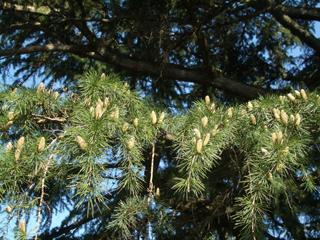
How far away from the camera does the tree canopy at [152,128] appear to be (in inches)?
75.7

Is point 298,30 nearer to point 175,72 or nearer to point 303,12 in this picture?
point 303,12

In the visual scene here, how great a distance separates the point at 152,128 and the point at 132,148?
22 centimetres

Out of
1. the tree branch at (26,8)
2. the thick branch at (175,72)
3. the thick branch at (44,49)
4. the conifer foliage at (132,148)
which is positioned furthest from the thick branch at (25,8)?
the conifer foliage at (132,148)

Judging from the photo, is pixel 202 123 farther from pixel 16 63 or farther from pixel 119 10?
pixel 16 63

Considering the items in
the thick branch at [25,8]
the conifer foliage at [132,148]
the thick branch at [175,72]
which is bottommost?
the conifer foliage at [132,148]

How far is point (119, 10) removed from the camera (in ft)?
12.1

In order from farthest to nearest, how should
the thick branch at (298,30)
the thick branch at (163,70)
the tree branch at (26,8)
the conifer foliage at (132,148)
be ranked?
the thick branch at (298,30)
the thick branch at (163,70)
the tree branch at (26,8)
the conifer foliage at (132,148)

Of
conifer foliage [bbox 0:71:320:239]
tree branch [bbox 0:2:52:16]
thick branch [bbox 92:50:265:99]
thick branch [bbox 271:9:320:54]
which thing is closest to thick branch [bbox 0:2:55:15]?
tree branch [bbox 0:2:52:16]

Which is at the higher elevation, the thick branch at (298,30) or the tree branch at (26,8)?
the tree branch at (26,8)

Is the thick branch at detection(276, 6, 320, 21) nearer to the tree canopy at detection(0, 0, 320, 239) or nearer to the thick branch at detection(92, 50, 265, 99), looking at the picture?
the tree canopy at detection(0, 0, 320, 239)

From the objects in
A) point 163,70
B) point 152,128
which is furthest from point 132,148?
point 163,70

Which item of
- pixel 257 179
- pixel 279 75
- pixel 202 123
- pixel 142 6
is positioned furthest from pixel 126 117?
pixel 279 75

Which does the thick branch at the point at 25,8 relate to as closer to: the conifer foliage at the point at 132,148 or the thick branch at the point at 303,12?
the conifer foliage at the point at 132,148

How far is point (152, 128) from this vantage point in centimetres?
217
